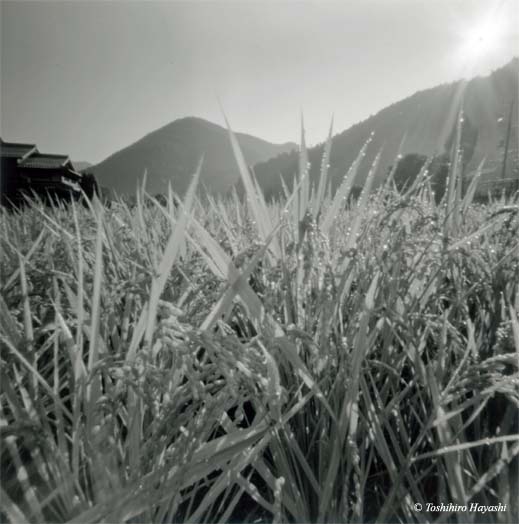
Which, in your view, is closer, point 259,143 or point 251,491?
point 251,491

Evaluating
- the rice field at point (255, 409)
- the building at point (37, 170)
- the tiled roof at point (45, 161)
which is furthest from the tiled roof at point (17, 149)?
the rice field at point (255, 409)

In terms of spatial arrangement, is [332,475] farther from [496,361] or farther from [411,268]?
[411,268]

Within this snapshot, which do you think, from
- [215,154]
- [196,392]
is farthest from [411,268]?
[215,154]

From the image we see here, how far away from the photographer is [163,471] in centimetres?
39

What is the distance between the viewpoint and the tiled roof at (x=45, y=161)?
51.3 ft

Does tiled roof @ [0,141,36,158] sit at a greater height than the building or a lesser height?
greater

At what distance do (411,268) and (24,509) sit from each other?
695mm

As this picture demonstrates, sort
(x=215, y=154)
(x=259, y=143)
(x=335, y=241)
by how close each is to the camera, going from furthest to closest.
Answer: (x=259, y=143), (x=215, y=154), (x=335, y=241)

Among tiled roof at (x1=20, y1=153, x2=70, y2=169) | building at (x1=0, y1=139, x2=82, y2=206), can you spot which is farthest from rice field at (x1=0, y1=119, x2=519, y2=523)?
tiled roof at (x1=20, y1=153, x2=70, y2=169)

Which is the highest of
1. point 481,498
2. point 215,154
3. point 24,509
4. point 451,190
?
point 215,154

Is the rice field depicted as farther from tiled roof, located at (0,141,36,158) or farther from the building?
tiled roof, located at (0,141,36,158)

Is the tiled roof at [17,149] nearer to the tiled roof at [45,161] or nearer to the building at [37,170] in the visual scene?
the building at [37,170]

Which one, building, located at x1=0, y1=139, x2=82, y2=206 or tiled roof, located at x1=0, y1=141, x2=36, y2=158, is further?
tiled roof, located at x1=0, y1=141, x2=36, y2=158

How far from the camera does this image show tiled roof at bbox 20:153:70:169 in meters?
15.6
